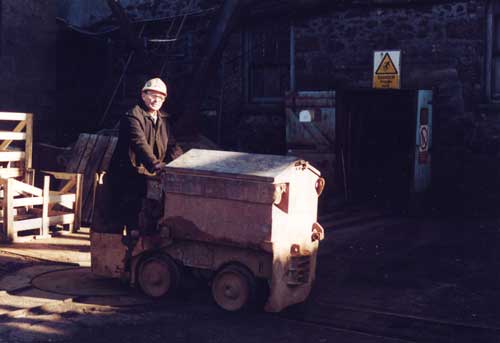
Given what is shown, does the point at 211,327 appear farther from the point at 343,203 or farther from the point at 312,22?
the point at 312,22

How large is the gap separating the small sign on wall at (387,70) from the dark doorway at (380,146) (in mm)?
809

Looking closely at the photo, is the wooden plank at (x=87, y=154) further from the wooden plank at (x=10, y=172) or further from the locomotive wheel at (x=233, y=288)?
the locomotive wheel at (x=233, y=288)

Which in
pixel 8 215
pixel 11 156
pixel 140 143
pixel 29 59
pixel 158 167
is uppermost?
pixel 29 59

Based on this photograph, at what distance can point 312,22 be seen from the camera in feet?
43.2

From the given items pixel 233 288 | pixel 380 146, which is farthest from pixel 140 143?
pixel 380 146

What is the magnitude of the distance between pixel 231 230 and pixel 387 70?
6.49 m

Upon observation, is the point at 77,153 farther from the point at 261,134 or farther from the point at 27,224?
the point at 261,134

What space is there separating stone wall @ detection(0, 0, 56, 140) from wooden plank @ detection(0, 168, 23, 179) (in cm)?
350

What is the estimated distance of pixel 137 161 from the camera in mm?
7105

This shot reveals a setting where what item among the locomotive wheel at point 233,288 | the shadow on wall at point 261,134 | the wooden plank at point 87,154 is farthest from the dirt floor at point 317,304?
the shadow on wall at point 261,134

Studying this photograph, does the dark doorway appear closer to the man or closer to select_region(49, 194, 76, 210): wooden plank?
select_region(49, 194, 76, 210): wooden plank

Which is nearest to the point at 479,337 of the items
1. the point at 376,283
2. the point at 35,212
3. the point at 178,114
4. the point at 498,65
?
the point at 376,283

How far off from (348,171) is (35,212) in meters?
5.26

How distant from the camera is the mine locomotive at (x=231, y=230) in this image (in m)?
6.23
